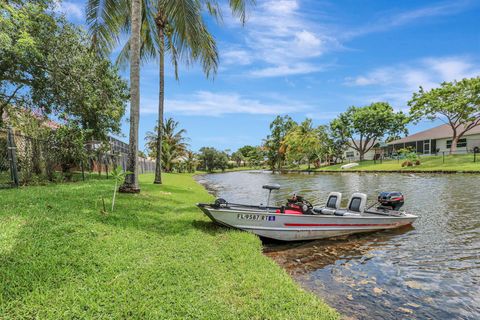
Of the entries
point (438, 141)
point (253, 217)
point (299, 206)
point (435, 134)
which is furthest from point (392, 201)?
point (435, 134)

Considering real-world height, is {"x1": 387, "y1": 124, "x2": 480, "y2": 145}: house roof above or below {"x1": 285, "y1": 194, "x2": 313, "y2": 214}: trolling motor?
above

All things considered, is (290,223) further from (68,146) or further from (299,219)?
(68,146)

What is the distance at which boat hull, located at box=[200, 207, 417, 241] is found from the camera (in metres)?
6.58

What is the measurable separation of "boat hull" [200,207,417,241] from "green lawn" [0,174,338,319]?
1.84ft

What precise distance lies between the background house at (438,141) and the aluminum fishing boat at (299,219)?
43000 mm

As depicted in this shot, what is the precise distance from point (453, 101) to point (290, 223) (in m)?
39.8

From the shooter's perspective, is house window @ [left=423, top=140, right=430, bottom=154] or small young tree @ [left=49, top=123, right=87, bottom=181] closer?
small young tree @ [left=49, top=123, right=87, bottom=181]

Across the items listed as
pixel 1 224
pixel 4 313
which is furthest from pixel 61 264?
pixel 1 224

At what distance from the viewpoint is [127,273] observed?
3.83 metres

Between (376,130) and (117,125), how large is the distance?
4721 centimetres

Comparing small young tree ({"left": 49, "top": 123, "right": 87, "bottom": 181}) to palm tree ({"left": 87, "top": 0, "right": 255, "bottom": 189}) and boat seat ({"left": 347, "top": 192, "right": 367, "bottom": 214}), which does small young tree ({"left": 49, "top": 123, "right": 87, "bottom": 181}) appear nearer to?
palm tree ({"left": 87, "top": 0, "right": 255, "bottom": 189})

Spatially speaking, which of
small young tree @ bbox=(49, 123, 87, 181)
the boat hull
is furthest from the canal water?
small young tree @ bbox=(49, 123, 87, 181)

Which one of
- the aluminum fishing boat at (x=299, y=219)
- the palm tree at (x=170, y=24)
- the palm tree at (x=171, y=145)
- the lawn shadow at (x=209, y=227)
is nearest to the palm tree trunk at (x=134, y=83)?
the palm tree at (x=170, y=24)

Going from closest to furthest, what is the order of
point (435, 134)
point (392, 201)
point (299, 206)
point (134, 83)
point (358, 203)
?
point (299, 206) → point (358, 203) → point (134, 83) → point (392, 201) → point (435, 134)
